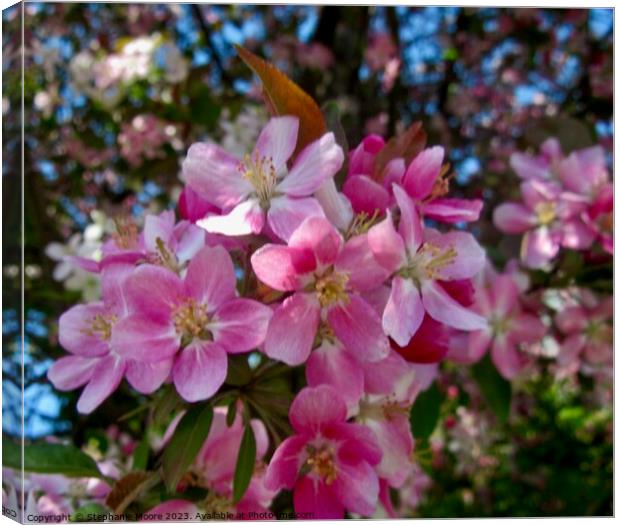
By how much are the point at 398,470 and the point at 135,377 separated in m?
0.24

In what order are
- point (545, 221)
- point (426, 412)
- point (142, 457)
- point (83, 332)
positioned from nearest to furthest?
point (83, 332), point (142, 457), point (426, 412), point (545, 221)

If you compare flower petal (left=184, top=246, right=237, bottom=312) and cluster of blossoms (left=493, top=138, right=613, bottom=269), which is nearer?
flower petal (left=184, top=246, right=237, bottom=312)

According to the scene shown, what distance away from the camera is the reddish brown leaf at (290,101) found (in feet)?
2.11

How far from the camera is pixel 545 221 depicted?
3.75ft

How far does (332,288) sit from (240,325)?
0.08 m

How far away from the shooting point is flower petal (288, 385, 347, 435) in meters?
0.63

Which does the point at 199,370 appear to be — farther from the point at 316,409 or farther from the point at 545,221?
the point at 545,221

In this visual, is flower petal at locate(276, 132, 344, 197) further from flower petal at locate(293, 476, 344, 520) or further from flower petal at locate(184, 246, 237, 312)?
flower petal at locate(293, 476, 344, 520)

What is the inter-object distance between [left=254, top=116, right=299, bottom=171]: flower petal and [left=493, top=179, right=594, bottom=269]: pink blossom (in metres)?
0.57

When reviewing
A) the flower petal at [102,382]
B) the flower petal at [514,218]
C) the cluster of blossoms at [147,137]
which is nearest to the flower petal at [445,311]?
the flower petal at [102,382]

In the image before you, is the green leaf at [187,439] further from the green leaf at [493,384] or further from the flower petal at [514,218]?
the flower petal at [514,218]

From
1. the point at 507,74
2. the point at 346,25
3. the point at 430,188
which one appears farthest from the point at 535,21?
the point at 430,188

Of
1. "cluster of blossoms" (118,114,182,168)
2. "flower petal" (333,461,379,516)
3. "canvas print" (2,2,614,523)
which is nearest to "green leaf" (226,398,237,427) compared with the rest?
"canvas print" (2,2,614,523)

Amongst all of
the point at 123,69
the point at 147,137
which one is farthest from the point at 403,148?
the point at 123,69
